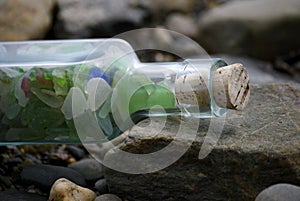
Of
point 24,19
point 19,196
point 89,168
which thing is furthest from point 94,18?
point 19,196

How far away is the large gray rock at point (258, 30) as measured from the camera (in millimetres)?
2842

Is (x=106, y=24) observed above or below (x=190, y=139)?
below

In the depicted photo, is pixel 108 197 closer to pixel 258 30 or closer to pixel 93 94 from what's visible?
pixel 93 94

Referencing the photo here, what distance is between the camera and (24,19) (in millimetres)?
2309

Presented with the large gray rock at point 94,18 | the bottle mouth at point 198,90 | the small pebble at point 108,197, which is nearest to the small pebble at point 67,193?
the small pebble at point 108,197

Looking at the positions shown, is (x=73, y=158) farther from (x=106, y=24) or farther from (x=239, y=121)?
(x=106, y=24)

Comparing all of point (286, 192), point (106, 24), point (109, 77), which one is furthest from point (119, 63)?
point (106, 24)

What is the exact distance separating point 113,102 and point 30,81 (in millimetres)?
195

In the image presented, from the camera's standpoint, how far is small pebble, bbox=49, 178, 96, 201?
968 mm

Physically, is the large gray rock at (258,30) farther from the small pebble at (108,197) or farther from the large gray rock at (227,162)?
the small pebble at (108,197)

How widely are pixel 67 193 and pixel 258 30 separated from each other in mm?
2112

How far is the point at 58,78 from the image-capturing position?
1.09 meters

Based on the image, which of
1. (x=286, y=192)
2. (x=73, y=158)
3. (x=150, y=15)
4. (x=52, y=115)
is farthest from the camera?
(x=150, y=15)

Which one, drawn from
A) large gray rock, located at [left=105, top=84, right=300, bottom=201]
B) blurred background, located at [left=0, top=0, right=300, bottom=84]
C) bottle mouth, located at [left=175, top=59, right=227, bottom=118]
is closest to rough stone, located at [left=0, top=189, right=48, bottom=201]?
large gray rock, located at [left=105, top=84, right=300, bottom=201]
